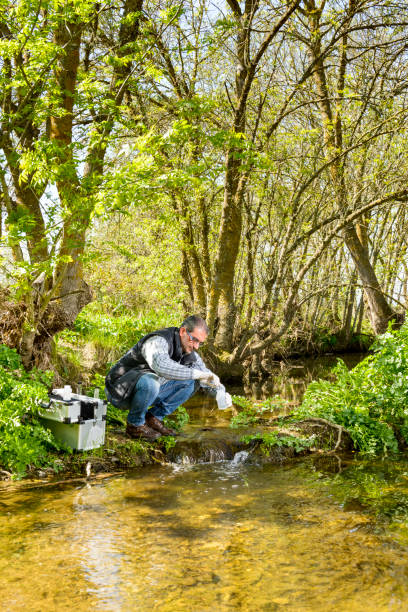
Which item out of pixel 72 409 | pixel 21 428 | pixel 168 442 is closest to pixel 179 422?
pixel 168 442

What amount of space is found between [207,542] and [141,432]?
2104 mm

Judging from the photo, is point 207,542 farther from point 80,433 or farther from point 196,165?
point 196,165

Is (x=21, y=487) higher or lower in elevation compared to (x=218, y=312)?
lower

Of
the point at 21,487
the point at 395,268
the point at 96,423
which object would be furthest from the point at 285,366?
the point at 21,487

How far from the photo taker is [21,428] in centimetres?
475

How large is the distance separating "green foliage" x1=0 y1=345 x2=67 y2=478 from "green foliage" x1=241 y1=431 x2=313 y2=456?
2133mm

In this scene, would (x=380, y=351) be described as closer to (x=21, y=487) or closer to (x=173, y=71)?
(x=21, y=487)

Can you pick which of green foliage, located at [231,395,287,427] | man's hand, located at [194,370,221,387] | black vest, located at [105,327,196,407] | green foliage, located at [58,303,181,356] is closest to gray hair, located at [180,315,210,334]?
black vest, located at [105,327,196,407]

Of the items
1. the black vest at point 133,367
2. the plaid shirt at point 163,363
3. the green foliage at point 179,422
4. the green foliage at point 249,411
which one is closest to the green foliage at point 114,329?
the green foliage at point 249,411

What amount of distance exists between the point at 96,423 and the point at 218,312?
6522 millimetres

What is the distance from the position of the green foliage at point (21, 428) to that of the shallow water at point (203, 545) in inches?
11.5

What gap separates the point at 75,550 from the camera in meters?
3.39

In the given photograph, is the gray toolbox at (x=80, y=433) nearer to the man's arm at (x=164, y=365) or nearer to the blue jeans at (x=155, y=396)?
the blue jeans at (x=155, y=396)

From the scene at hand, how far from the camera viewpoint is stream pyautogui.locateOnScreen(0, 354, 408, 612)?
2.87 m
